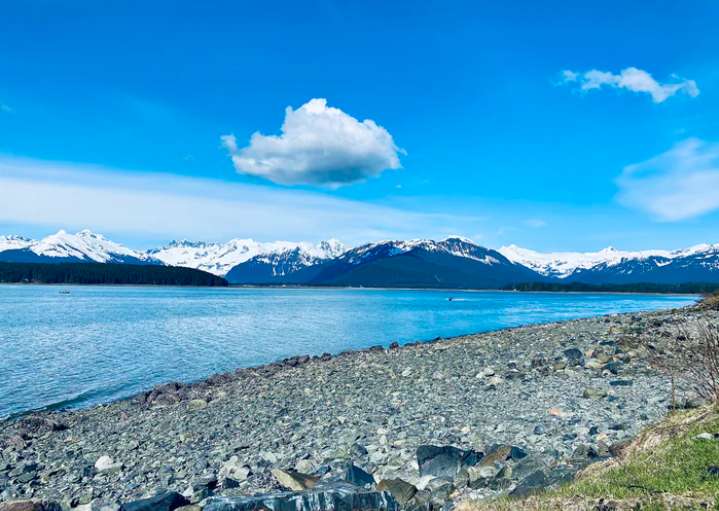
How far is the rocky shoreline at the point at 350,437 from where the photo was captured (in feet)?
35.5

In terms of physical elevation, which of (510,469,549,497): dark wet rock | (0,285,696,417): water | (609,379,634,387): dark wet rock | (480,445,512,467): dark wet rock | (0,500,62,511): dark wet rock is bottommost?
(0,285,696,417): water

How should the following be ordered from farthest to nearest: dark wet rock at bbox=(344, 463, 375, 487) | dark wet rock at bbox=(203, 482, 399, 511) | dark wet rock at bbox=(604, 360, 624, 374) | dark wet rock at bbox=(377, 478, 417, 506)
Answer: dark wet rock at bbox=(604, 360, 624, 374)
dark wet rock at bbox=(344, 463, 375, 487)
dark wet rock at bbox=(377, 478, 417, 506)
dark wet rock at bbox=(203, 482, 399, 511)

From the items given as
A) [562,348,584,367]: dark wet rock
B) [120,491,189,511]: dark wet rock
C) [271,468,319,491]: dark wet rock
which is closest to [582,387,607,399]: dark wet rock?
[562,348,584,367]: dark wet rock

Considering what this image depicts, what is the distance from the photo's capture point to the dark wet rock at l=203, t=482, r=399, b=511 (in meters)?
9.56

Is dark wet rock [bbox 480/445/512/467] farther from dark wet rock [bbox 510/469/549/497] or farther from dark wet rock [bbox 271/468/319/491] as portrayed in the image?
dark wet rock [bbox 271/468/319/491]

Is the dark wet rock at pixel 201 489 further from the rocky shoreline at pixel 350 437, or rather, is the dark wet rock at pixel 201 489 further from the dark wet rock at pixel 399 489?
the dark wet rock at pixel 399 489

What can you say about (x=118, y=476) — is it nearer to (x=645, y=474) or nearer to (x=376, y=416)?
(x=376, y=416)

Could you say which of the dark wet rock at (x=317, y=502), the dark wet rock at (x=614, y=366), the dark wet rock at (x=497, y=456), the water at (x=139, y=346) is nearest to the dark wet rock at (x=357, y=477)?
the dark wet rock at (x=317, y=502)

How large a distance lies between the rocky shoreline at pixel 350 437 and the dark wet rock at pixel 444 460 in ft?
0.10

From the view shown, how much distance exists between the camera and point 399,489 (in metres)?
10.5

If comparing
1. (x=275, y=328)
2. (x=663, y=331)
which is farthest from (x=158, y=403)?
(x=275, y=328)

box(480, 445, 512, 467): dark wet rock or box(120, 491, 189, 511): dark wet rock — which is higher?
box(480, 445, 512, 467): dark wet rock

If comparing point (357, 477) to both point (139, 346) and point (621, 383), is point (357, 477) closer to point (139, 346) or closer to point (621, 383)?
point (621, 383)

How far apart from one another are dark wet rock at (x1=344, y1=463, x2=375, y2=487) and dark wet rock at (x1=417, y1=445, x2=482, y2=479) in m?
1.18
